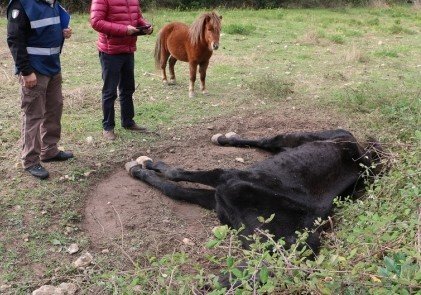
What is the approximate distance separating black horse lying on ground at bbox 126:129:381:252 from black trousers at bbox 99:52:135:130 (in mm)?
984

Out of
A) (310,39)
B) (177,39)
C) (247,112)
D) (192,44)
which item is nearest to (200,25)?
(192,44)

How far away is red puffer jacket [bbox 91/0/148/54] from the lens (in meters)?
4.75

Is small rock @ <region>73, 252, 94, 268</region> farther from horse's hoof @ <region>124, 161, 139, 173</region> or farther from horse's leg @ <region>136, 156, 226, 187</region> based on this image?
horse's hoof @ <region>124, 161, 139, 173</region>

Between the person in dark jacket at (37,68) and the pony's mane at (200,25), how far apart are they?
8.52 feet

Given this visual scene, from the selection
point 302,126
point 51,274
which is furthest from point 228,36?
point 51,274

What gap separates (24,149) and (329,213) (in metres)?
2.81

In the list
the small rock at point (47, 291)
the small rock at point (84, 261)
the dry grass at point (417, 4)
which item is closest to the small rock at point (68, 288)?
the small rock at point (47, 291)

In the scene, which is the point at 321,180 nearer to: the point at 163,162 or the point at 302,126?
the point at 163,162

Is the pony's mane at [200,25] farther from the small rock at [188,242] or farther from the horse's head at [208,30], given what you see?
the small rock at [188,242]

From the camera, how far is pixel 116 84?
508 centimetres

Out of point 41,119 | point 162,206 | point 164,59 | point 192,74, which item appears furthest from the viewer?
point 164,59

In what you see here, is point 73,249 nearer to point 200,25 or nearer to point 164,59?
point 200,25

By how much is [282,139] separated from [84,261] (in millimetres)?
2394

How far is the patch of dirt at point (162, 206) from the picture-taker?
3.51m
